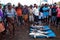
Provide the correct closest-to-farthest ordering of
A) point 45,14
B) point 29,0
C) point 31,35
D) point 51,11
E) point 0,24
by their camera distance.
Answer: point 0,24 → point 31,35 → point 51,11 → point 45,14 → point 29,0

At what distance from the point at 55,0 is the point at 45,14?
5.46 meters

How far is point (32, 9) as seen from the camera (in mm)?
21359

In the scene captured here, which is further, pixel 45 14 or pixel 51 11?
pixel 45 14

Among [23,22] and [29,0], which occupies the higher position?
[29,0]

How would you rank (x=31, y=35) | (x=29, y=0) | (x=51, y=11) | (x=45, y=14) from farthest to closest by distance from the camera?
(x=29, y=0) < (x=45, y=14) < (x=51, y=11) < (x=31, y=35)

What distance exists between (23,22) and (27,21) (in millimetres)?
952

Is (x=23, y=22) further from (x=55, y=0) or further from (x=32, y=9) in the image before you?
(x=55, y=0)

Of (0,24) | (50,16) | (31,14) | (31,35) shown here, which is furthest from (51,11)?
(0,24)

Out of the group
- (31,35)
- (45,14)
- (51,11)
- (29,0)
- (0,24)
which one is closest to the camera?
(0,24)

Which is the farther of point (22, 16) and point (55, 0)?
point (55, 0)

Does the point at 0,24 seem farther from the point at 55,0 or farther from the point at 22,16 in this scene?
the point at 55,0

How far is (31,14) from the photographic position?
21.1 metres

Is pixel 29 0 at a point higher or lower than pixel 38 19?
higher

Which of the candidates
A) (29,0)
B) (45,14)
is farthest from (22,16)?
(29,0)
